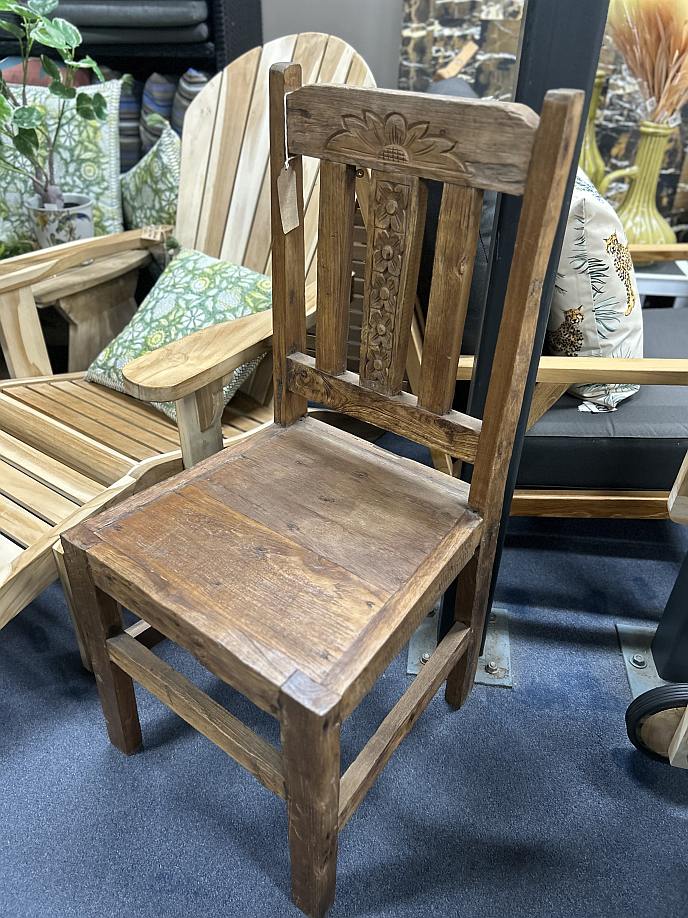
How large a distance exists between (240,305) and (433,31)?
148 centimetres

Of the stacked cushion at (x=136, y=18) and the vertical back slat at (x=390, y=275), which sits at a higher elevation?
the stacked cushion at (x=136, y=18)

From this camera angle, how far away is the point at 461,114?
0.80m

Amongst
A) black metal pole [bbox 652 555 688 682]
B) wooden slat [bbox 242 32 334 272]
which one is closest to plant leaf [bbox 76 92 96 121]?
wooden slat [bbox 242 32 334 272]

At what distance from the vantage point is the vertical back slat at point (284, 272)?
38.0 inches

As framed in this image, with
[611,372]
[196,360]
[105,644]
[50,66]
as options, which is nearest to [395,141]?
[196,360]

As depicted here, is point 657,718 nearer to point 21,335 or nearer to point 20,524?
point 20,524

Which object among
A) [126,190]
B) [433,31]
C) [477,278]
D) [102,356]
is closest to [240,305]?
[102,356]

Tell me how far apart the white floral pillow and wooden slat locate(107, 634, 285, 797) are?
40.1 inches

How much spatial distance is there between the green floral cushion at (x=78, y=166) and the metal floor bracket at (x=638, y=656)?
189 centimetres

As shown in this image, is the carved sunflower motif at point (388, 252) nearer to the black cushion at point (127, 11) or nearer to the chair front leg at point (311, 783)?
the chair front leg at point (311, 783)

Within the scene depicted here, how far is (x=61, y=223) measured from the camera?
5.99 ft

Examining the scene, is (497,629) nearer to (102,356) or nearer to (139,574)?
(139,574)

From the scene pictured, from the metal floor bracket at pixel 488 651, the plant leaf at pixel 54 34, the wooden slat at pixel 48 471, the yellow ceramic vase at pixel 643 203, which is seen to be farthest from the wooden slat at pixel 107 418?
the yellow ceramic vase at pixel 643 203

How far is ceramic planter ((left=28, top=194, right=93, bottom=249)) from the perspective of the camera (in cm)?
182
